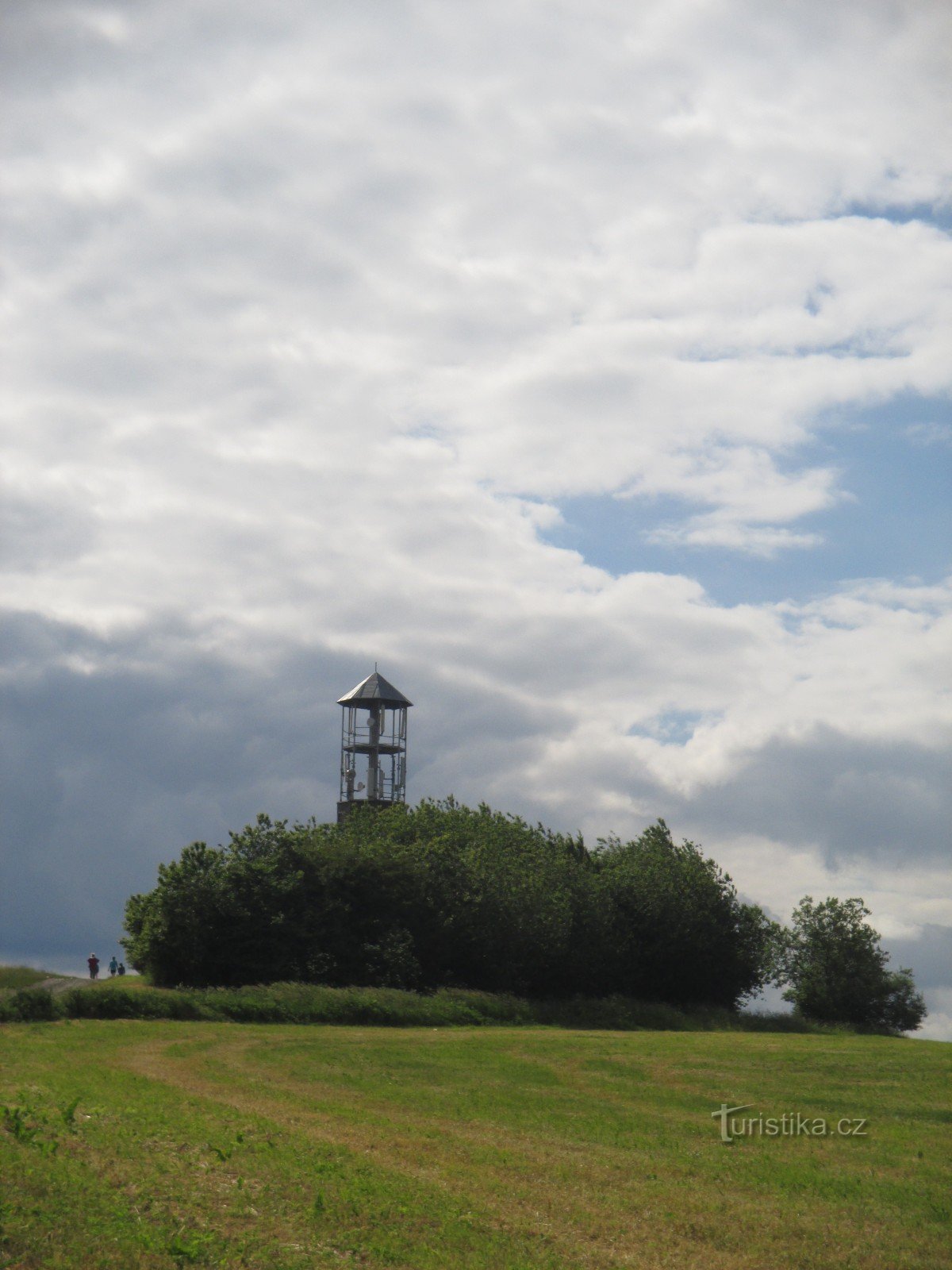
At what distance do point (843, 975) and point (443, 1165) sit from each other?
5832cm

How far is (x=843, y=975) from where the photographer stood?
2667 inches

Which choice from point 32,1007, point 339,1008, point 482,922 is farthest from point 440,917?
point 32,1007

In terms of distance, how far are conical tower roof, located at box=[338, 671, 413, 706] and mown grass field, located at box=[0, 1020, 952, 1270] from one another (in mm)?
41595

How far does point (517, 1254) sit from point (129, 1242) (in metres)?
4.13

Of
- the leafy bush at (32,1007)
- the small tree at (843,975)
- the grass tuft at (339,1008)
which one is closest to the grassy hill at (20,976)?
the grass tuft at (339,1008)

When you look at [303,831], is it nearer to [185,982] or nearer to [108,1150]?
[185,982]

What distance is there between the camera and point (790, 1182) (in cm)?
1577

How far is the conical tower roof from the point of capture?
68.1 metres

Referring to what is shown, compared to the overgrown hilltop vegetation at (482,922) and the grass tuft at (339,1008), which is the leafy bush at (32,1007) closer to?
the grass tuft at (339,1008)

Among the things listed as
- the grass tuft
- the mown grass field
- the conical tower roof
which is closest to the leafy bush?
the grass tuft

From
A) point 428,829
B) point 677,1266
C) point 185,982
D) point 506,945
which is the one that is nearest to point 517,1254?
point 677,1266

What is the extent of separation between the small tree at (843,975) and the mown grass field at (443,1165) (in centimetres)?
4345

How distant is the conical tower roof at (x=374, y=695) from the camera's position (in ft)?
224

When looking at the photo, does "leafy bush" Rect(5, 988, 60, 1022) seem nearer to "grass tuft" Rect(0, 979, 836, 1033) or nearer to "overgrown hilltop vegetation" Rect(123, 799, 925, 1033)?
"grass tuft" Rect(0, 979, 836, 1033)
